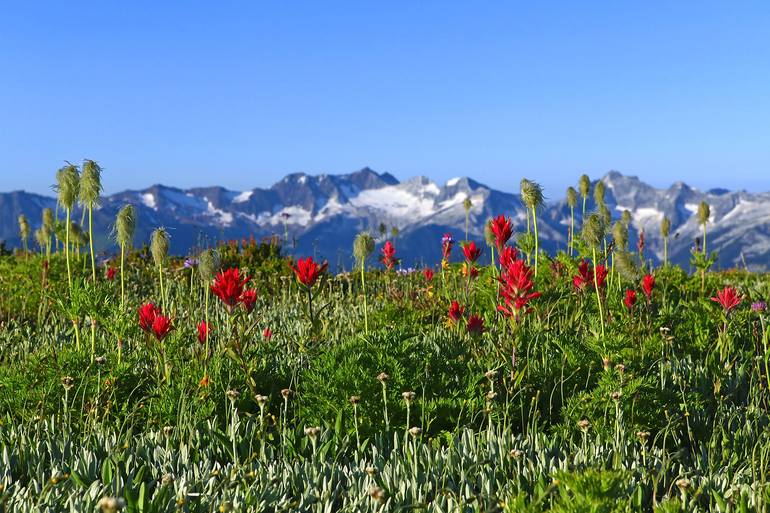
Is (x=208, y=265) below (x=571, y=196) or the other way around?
below

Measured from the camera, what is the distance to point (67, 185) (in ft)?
17.6

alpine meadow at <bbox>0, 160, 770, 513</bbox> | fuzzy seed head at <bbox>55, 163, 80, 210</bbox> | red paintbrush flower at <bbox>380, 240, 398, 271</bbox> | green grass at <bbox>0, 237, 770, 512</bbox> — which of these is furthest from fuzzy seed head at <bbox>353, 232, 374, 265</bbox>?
fuzzy seed head at <bbox>55, 163, 80, 210</bbox>

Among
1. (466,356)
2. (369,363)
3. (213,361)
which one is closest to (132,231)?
(213,361)

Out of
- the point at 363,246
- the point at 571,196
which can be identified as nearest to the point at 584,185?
the point at 571,196

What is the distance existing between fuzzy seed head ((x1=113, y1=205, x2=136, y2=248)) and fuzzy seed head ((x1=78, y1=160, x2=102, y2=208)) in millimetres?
283

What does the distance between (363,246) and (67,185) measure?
221cm

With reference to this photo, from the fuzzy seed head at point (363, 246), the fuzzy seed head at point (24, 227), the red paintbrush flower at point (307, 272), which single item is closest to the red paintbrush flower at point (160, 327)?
the red paintbrush flower at point (307, 272)

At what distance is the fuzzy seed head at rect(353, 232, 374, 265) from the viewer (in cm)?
521

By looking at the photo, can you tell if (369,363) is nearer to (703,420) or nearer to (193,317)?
(703,420)

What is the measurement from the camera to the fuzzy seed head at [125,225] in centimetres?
497

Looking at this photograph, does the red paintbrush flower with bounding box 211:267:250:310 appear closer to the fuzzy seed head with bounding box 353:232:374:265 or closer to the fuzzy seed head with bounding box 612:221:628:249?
the fuzzy seed head with bounding box 353:232:374:265

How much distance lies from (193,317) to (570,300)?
→ 10.5 ft

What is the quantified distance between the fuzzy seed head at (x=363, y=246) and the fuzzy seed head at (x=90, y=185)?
6.17 ft

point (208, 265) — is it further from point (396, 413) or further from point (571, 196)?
point (571, 196)
